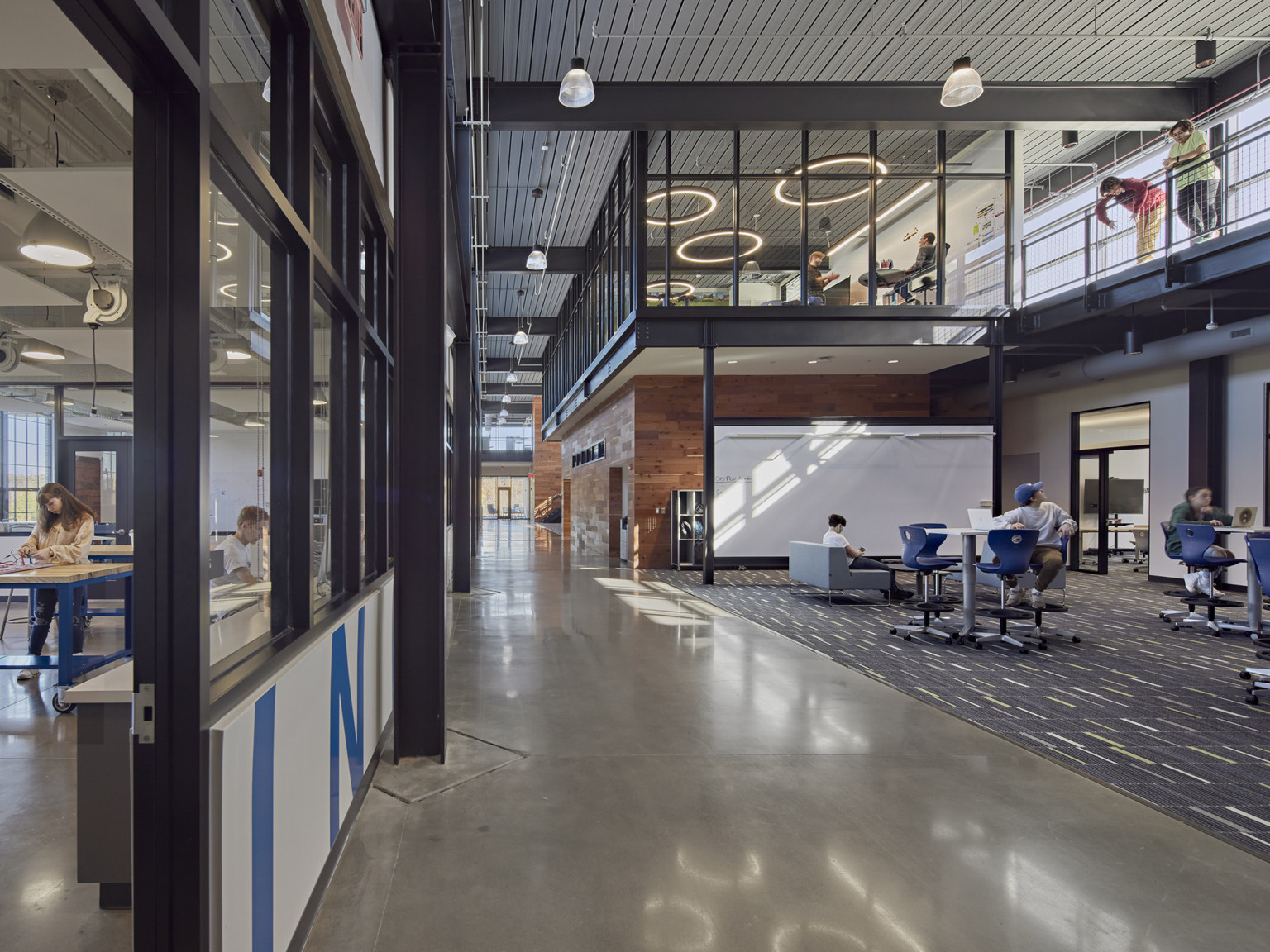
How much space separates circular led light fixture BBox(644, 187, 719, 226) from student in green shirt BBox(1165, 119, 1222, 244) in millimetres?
6390

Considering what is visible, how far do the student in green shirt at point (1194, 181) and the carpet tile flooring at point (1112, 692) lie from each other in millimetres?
4796

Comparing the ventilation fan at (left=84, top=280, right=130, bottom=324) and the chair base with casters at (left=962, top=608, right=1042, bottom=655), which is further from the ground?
the ventilation fan at (left=84, top=280, right=130, bottom=324)

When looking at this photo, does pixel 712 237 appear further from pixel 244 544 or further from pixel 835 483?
pixel 244 544

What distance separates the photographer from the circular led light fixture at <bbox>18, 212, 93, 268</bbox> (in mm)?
2400

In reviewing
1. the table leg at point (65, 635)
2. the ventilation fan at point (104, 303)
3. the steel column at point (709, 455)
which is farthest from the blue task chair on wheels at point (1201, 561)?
the table leg at point (65, 635)

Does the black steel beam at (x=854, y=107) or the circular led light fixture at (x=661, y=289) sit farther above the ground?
the black steel beam at (x=854, y=107)

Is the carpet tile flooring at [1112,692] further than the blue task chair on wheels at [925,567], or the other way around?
the blue task chair on wheels at [925,567]

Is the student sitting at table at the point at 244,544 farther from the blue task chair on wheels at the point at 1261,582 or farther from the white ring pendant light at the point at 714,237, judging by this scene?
the white ring pendant light at the point at 714,237

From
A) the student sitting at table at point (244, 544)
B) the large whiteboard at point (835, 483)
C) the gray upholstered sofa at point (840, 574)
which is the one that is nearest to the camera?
the student sitting at table at point (244, 544)

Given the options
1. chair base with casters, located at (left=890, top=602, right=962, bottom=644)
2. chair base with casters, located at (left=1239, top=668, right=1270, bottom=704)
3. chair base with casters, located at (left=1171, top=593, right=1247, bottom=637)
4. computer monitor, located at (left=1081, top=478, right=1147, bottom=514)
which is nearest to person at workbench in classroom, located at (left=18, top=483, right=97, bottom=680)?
chair base with casters, located at (left=890, top=602, right=962, bottom=644)

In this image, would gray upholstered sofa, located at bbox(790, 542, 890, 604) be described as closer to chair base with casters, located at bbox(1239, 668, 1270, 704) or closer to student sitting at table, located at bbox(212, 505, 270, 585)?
chair base with casters, located at bbox(1239, 668, 1270, 704)

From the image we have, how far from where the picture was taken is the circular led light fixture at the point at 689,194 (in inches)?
450

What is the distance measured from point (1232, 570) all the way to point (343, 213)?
12.2 meters

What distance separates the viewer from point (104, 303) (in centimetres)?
238
